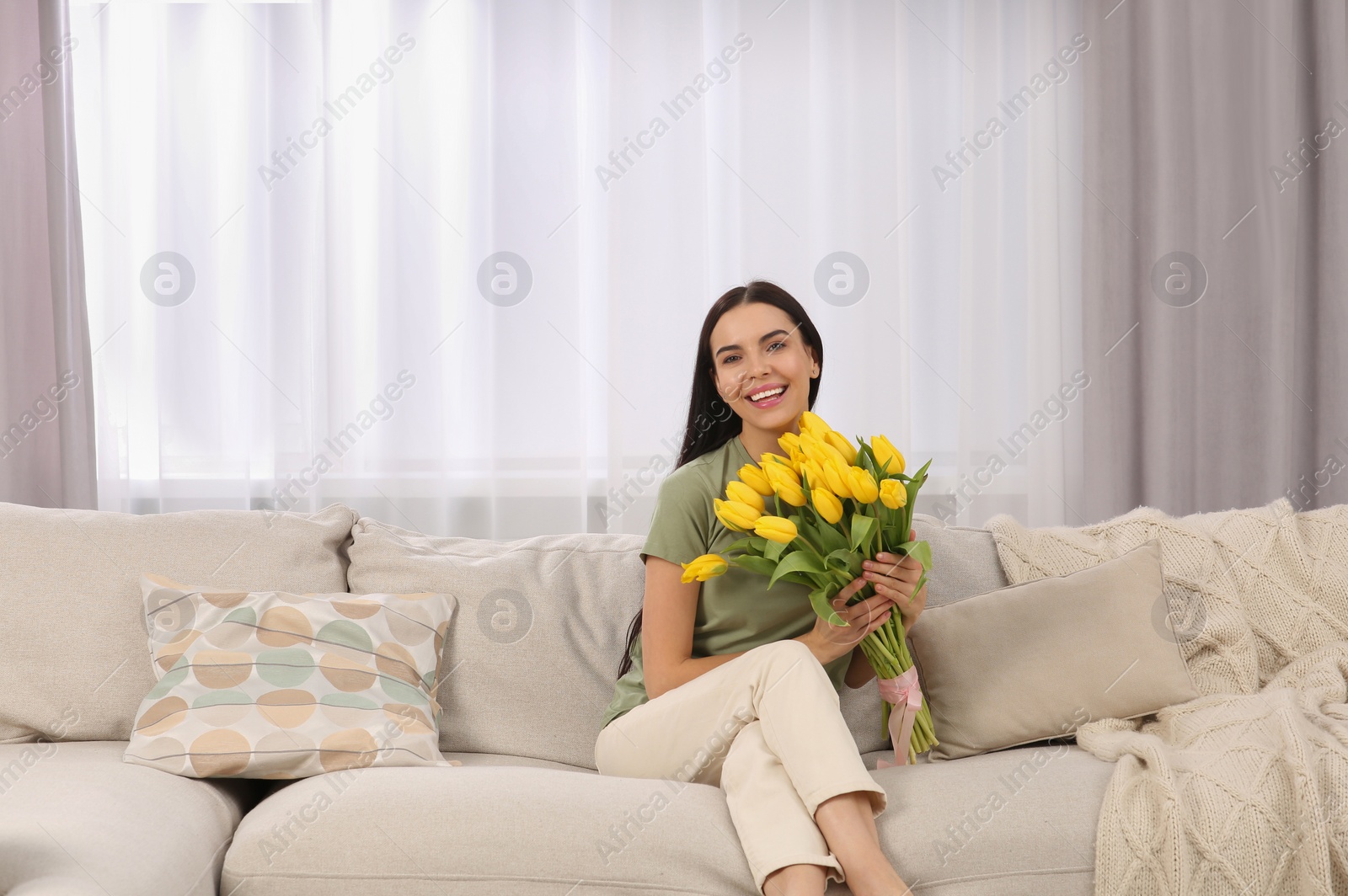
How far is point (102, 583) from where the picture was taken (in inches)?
65.2

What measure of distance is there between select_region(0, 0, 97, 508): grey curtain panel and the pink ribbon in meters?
2.34

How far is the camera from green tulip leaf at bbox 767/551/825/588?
1.27 meters

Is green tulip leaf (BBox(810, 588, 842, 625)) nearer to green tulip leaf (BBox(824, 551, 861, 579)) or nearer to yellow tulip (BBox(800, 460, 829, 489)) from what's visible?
green tulip leaf (BBox(824, 551, 861, 579))

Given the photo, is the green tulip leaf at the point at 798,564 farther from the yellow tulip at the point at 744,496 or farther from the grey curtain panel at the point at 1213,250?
the grey curtain panel at the point at 1213,250

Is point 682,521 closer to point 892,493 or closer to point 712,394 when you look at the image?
point 712,394

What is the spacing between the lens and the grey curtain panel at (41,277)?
8.69 feet

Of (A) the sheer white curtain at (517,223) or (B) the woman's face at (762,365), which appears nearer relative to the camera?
(B) the woman's face at (762,365)

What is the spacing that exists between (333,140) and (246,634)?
5.51ft

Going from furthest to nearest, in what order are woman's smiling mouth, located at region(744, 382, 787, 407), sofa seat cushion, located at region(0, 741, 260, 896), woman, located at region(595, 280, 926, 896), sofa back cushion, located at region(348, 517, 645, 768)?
sofa back cushion, located at region(348, 517, 645, 768) < woman's smiling mouth, located at region(744, 382, 787, 407) < woman, located at region(595, 280, 926, 896) < sofa seat cushion, located at region(0, 741, 260, 896)

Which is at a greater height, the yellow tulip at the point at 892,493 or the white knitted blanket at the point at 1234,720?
the yellow tulip at the point at 892,493

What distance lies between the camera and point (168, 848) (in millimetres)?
1203

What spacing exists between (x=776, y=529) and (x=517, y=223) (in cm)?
179

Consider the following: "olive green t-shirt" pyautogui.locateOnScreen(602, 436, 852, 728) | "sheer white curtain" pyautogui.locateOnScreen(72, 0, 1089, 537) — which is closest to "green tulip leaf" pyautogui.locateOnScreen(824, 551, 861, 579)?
"olive green t-shirt" pyautogui.locateOnScreen(602, 436, 852, 728)

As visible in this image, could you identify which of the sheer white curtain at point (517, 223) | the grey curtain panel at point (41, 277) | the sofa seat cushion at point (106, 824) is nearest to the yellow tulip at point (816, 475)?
the sofa seat cushion at point (106, 824)
